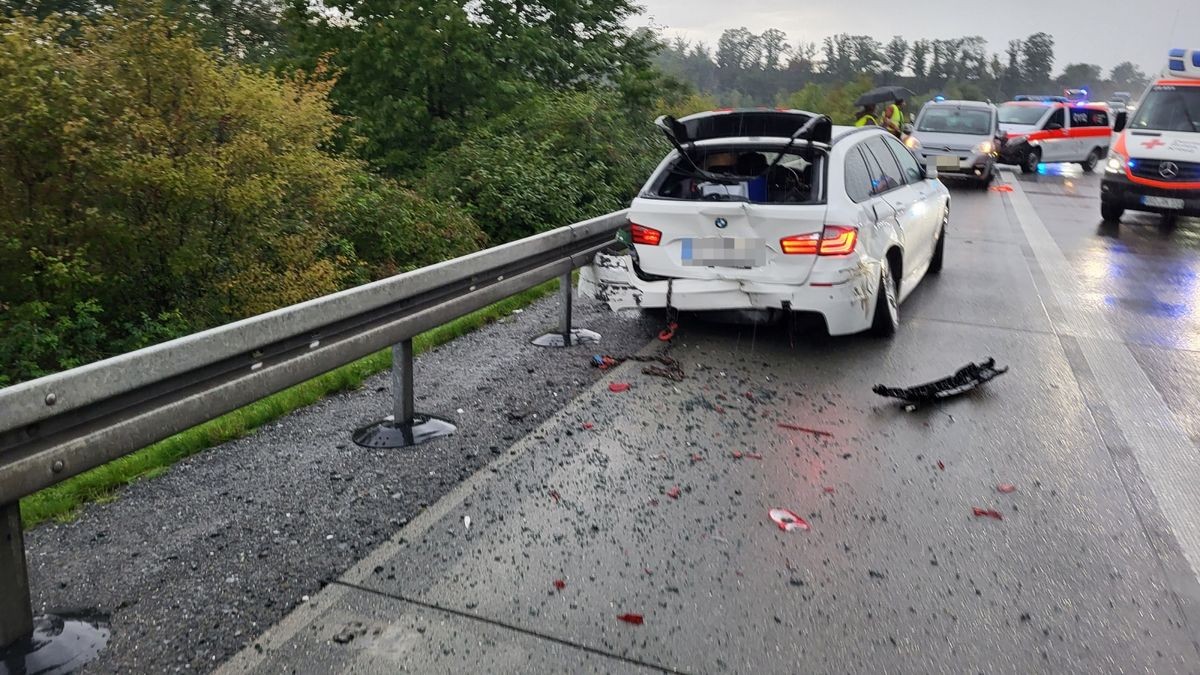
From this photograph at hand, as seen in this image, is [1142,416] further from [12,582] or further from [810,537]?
[12,582]

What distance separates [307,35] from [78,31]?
1395cm

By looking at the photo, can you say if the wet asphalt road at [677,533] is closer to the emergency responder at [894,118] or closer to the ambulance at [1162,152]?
the ambulance at [1162,152]

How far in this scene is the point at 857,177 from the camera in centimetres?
741

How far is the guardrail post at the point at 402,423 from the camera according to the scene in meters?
5.11

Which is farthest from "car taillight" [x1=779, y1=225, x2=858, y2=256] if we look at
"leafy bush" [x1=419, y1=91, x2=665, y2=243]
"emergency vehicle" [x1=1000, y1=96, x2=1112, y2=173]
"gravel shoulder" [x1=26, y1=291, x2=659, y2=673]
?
"emergency vehicle" [x1=1000, y1=96, x2=1112, y2=173]

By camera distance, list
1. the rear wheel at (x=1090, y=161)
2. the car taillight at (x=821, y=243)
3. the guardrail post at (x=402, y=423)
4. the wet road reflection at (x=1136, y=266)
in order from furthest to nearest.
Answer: the rear wheel at (x=1090, y=161)
the wet road reflection at (x=1136, y=266)
the car taillight at (x=821, y=243)
the guardrail post at (x=402, y=423)

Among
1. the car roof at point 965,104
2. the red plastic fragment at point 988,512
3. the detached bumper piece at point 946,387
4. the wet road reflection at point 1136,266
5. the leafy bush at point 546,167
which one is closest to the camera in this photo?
the red plastic fragment at point 988,512

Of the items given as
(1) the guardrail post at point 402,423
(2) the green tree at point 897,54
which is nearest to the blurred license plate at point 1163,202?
(1) the guardrail post at point 402,423

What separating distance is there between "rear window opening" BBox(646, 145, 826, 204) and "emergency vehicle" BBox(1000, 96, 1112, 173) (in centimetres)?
2186

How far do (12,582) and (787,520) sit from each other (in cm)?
300

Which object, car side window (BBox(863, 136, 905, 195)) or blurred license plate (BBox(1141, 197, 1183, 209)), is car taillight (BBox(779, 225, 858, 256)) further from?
blurred license plate (BBox(1141, 197, 1183, 209))

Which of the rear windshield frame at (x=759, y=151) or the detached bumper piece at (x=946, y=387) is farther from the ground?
the rear windshield frame at (x=759, y=151)

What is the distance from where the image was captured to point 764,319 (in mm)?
7109

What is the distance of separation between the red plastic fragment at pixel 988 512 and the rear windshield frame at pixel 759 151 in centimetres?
294
